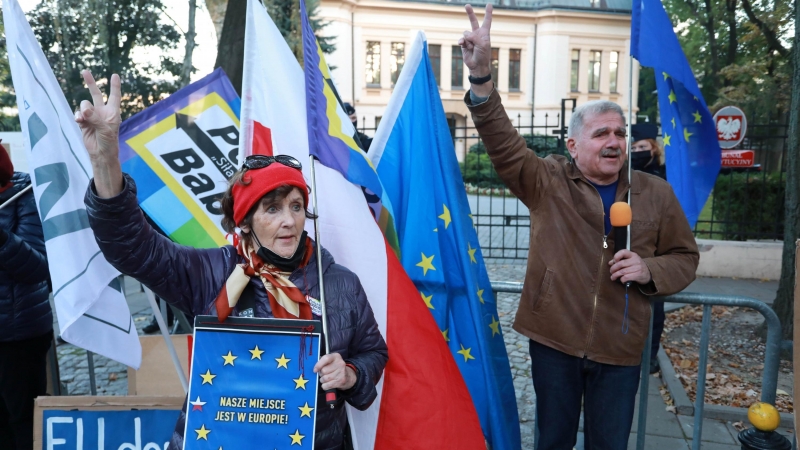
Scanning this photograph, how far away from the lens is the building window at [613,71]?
3997 cm

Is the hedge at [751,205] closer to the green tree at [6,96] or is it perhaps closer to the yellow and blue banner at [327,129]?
the yellow and blue banner at [327,129]

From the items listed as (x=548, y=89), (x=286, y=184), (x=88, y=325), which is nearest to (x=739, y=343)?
(x=286, y=184)

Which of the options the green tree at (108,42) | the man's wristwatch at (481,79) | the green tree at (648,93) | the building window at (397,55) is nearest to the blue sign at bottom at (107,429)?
the man's wristwatch at (481,79)

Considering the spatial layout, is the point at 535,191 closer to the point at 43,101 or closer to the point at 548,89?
the point at 43,101

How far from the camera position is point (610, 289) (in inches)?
99.0

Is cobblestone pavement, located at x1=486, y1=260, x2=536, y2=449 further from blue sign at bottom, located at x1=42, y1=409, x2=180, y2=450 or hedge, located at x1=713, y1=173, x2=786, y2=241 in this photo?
hedge, located at x1=713, y1=173, x2=786, y2=241

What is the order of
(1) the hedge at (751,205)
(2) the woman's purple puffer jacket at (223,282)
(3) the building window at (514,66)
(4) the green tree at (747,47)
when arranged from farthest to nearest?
(3) the building window at (514,66) < (4) the green tree at (747,47) < (1) the hedge at (751,205) < (2) the woman's purple puffer jacket at (223,282)

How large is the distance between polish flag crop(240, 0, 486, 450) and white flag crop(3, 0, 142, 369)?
882 mm

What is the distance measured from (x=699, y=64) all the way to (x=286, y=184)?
3167 cm

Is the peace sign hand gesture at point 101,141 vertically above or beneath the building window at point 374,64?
beneath

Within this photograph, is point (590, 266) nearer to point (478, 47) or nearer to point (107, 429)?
point (478, 47)

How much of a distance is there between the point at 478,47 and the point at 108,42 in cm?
1167

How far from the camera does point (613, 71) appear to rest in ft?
132

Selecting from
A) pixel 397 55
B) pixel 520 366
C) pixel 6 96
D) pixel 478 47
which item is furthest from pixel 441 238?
pixel 397 55
